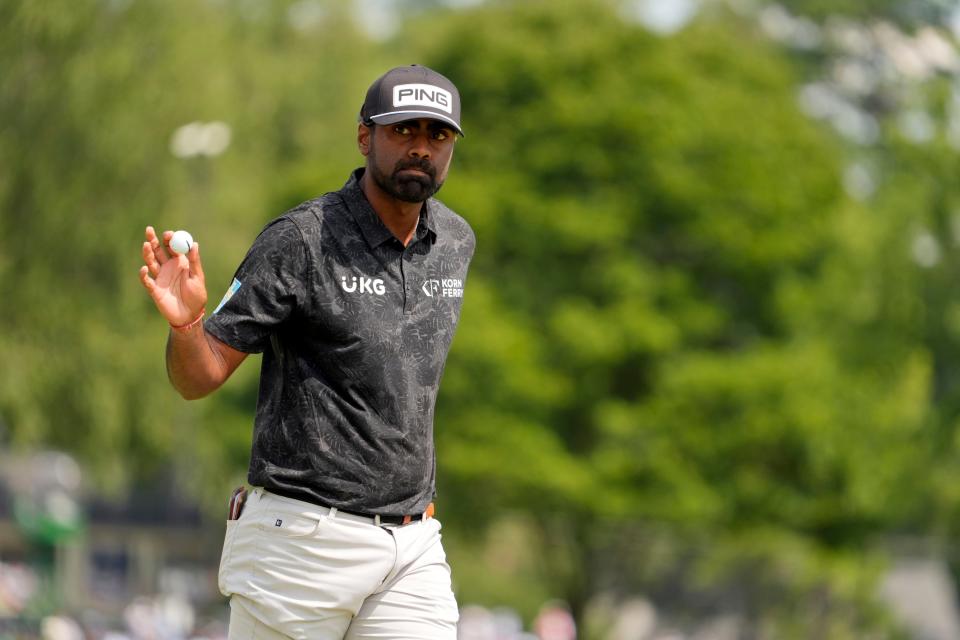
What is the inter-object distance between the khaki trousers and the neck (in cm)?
80

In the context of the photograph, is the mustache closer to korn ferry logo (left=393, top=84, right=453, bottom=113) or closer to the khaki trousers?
korn ferry logo (left=393, top=84, right=453, bottom=113)

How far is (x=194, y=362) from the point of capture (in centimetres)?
445

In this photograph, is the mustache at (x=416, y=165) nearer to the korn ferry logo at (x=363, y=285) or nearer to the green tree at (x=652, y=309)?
the korn ferry logo at (x=363, y=285)

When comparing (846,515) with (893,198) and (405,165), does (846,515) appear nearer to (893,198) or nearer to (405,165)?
(893,198)

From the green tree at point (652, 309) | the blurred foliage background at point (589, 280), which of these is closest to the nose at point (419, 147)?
the blurred foliage background at point (589, 280)

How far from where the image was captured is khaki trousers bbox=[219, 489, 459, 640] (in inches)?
181

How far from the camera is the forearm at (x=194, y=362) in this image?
4.44 metres

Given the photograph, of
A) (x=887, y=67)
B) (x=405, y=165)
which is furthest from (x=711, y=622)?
(x=405, y=165)

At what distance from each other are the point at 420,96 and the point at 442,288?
558 mm

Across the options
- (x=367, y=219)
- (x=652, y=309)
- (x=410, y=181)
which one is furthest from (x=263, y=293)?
(x=652, y=309)

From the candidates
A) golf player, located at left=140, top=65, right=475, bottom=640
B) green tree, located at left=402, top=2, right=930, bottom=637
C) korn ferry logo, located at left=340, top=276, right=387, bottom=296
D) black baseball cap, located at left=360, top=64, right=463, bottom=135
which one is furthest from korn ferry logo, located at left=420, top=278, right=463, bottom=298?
green tree, located at left=402, top=2, right=930, bottom=637

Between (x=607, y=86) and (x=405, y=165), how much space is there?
2485 centimetres

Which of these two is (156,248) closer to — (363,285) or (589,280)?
(363,285)

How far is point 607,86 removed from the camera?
29172mm
